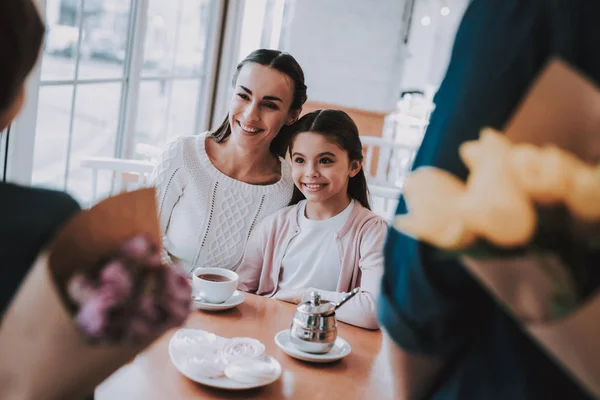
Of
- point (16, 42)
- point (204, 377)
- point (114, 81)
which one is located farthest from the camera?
point (114, 81)

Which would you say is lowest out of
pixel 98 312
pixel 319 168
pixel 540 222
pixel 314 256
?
pixel 314 256

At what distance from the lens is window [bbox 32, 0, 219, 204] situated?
2.30m

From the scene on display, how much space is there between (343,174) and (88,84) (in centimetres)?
118

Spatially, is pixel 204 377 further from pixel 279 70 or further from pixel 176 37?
pixel 176 37

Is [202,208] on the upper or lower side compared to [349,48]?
lower

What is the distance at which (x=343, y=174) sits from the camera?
2041 millimetres

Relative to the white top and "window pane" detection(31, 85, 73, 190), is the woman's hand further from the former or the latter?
"window pane" detection(31, 85, 73, 190)

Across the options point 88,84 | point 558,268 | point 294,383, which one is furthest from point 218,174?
point 558,268

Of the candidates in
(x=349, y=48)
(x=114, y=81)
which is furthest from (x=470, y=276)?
(x=349, y=48)

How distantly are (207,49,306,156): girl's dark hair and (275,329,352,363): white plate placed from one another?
90cm

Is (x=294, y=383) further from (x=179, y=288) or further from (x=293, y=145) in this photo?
(x=293, y=145)

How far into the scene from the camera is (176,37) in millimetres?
3398

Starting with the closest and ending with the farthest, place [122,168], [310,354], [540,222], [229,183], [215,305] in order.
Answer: [540,222] → [310,354] → [215,305] → [229,183] → [122,168]

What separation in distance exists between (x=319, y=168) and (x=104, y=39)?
1.23 meters
